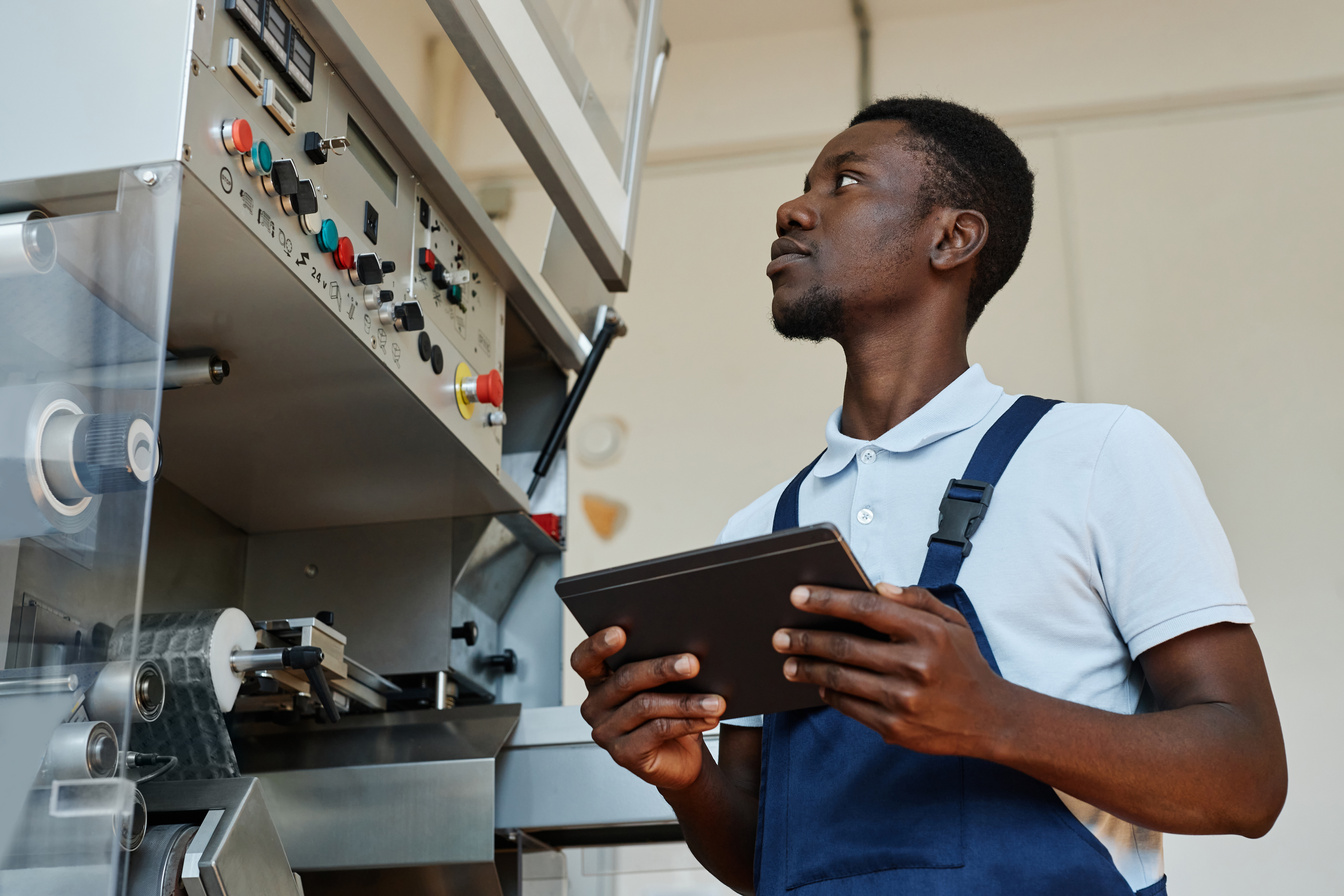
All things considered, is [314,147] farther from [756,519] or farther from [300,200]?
[756,519]

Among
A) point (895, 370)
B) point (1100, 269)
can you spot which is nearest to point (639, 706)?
point (895, 370)

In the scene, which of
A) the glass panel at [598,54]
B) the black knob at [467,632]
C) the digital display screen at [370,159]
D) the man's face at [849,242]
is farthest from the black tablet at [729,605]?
the glass panel at [598,54]

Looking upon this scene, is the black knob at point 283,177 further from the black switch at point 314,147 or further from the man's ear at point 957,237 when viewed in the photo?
the man's ear at point 957,237

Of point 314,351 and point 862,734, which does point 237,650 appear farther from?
point 862,734

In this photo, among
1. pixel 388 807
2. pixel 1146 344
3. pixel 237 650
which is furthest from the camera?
pixel 1146 344

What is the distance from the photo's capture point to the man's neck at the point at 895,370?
4.31 ft

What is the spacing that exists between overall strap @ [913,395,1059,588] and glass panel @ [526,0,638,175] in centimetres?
91

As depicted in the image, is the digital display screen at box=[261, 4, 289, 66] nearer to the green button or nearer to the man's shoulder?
the green button

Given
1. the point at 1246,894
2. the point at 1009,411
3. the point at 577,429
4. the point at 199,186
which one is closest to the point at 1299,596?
the point at 1246,894

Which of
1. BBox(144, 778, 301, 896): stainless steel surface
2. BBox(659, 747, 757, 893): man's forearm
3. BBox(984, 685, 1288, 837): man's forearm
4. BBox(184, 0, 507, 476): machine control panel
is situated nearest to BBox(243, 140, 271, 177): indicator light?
BBox(184, 0, 507, 476): machine control panel

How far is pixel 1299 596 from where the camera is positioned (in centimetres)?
301

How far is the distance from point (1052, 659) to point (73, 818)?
0.73m

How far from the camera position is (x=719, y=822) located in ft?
3.88

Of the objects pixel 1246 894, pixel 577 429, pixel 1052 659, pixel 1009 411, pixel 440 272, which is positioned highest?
pixel 577 429
